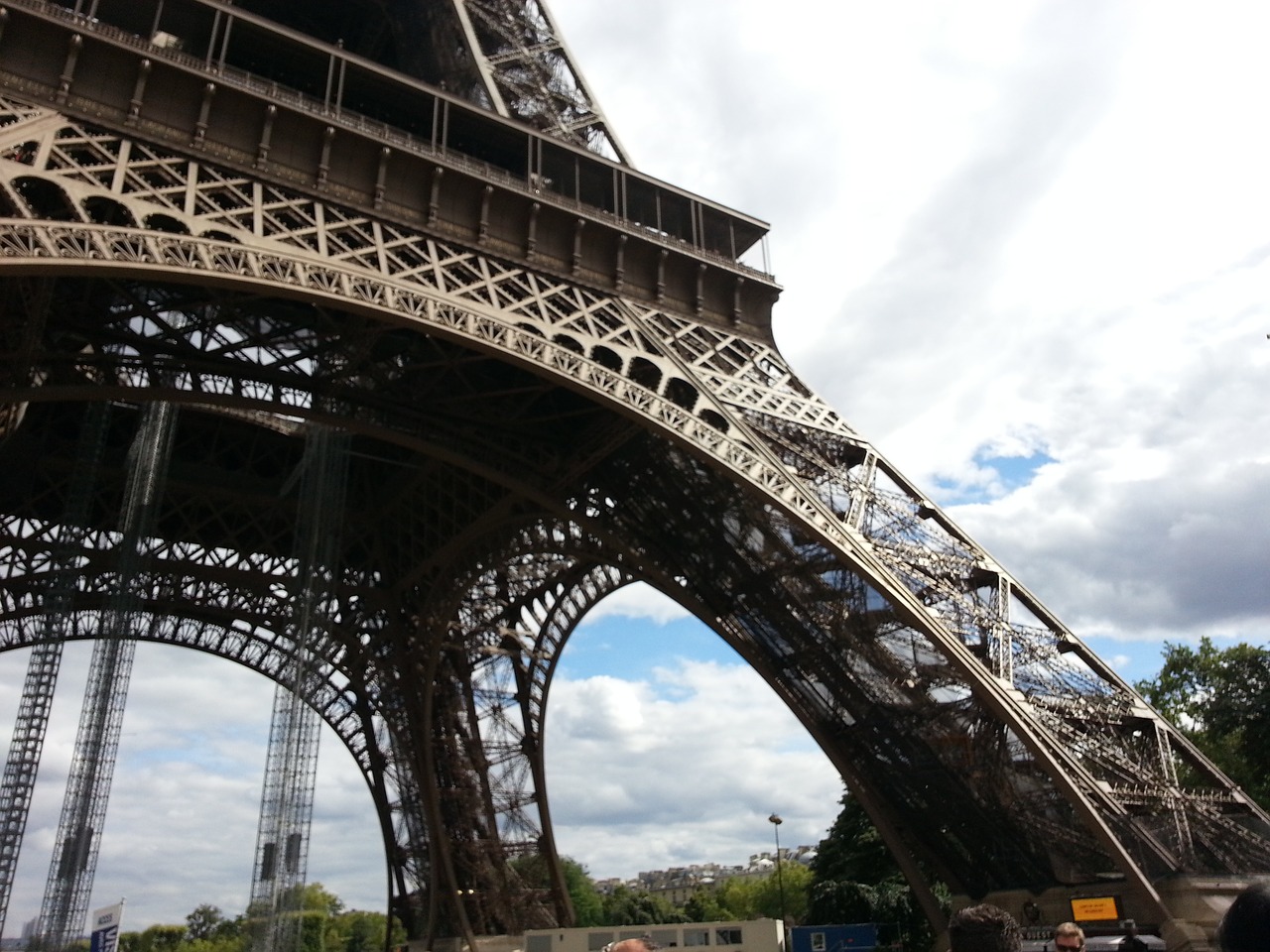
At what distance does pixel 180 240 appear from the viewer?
527 inches

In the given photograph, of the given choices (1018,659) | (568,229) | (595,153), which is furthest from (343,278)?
(1018,659)

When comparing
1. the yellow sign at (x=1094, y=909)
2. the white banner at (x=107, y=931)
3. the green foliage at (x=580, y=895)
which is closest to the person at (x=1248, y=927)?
the white banner at (x=107, y=931)

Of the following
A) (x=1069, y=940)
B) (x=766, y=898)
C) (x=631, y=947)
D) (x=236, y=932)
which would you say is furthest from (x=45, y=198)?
(x=236, y=932)

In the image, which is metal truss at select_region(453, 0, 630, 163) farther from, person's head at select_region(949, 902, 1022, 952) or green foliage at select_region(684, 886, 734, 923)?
green foliage at select_region(684, 886, 734, 923)

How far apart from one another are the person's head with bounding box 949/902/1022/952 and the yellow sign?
50.6ft

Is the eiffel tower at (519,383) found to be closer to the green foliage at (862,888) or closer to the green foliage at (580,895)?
the green foliage at (862,888)

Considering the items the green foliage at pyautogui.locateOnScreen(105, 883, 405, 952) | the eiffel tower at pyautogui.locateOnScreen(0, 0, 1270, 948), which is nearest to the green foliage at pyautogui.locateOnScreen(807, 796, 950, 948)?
the eiffel tower at pyautogui.locateOnScreen(0, 0, 1270, 948)

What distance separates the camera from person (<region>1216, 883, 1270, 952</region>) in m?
1.82

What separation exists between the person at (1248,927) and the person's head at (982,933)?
3.93 feet

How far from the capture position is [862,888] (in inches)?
1380

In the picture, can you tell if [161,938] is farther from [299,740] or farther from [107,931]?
[107,931]

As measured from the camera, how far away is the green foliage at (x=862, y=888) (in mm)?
34312

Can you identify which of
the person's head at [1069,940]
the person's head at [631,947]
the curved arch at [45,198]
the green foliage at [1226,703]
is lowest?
the person's head at [1069,940]

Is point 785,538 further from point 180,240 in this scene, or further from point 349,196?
point 180,240
